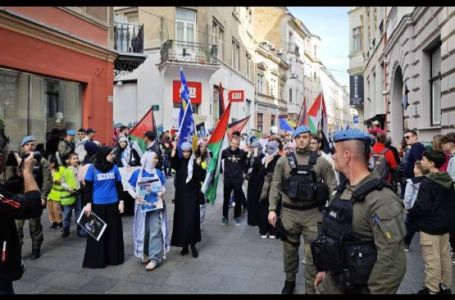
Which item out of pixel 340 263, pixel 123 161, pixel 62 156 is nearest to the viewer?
pixel 340 263

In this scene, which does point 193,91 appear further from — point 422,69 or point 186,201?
point 186,201

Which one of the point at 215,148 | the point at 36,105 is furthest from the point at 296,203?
the point at 36,105

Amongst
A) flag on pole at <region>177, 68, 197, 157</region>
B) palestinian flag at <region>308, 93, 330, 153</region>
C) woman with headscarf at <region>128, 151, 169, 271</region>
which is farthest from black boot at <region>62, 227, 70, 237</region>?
palestinian flag at <region>308, 93, 330, 153</region>

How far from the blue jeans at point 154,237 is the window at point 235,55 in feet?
80.0

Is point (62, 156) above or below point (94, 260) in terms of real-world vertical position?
above

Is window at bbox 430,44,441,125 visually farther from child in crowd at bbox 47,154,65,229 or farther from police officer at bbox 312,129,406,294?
child in crowd at bbox 47,154,65,229

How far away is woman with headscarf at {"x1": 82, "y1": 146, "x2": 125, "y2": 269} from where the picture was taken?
562cm

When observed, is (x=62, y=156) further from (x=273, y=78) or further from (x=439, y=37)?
(x=273, y=78)

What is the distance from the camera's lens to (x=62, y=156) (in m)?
7.85

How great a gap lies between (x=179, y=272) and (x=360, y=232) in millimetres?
3432

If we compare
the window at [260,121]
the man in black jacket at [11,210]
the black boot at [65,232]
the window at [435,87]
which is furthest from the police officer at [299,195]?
the window at [260,121]

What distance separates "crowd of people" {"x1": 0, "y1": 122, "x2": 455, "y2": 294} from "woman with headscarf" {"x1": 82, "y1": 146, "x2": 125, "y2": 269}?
0.05ft

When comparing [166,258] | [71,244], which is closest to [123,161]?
[71,244]
